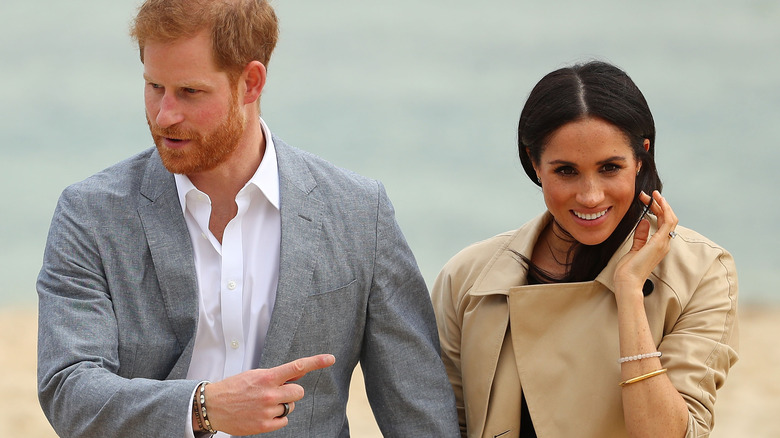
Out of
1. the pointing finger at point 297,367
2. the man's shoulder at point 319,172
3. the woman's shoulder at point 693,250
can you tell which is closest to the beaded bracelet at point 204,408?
the pointing finger at point 297,367

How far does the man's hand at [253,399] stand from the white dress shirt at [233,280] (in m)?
0.27

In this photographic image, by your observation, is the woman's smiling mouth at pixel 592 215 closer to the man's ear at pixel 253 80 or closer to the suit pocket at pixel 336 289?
the suit pocket at pixel 336 289

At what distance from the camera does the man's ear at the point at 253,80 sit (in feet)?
8.88

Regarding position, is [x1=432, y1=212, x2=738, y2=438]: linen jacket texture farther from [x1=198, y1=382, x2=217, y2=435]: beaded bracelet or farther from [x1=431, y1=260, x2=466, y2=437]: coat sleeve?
[x1=198, y1=382, x2=217, y2=435]: beaded bracelet

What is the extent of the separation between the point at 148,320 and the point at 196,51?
67cm

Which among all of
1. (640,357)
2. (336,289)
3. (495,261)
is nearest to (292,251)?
(336,289)

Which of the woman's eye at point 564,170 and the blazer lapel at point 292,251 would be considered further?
the woman's eye at point 564,170

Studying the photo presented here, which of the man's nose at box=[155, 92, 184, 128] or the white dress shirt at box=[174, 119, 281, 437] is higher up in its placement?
the man's nose at box=[155, 92, 184, 128]

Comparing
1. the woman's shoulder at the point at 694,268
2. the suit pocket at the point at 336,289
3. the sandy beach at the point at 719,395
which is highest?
the woman's shoulder at the point at 694,268

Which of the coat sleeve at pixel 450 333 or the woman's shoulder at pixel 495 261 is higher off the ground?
the woman's shoulder at pixel 495 261

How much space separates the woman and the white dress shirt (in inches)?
24.7

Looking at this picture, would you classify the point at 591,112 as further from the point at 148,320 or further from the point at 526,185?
the point at 526,185

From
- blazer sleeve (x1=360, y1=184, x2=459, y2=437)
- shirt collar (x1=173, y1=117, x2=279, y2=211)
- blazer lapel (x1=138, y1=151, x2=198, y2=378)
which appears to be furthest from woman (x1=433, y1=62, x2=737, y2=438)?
blazer lapel (x1=138, y1=151, x2=198, y2=378)

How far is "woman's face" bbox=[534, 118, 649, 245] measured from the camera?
277cm
